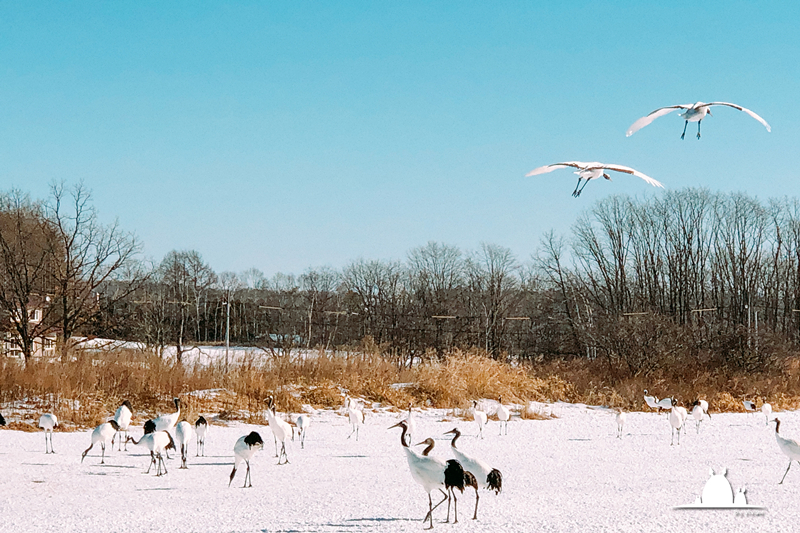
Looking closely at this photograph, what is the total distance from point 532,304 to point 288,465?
4045 centimetres

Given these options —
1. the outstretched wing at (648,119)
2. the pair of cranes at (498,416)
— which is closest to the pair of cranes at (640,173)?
the outstretched wing at (648,119)

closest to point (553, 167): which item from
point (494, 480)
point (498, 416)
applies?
A: point (498, 416)

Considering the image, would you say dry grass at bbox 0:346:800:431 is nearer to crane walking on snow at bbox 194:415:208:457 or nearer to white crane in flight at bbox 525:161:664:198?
crane walking on snow at bbox 194:415:208:457

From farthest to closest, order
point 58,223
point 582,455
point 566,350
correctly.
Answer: point 566,350 → point 58,223 → point 582,455

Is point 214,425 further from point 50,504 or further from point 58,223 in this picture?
point 58,223

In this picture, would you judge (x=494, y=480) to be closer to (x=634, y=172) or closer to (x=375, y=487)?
(x=375, y=487)

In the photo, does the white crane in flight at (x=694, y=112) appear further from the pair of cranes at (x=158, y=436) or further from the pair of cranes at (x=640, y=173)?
the pair of cranes at (x=158, y=436)

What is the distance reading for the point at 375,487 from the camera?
300 inches

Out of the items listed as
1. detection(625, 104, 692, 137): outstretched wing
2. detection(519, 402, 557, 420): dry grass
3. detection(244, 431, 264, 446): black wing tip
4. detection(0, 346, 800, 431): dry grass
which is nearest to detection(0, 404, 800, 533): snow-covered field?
detection(244, 431, 264, 446): black wing tip

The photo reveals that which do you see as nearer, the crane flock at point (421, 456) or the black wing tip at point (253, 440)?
the crane flock at point (421, 456)

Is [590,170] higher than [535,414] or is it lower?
higher

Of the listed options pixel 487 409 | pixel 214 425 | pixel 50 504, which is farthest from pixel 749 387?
pixel 50 504

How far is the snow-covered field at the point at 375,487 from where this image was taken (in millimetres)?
5840

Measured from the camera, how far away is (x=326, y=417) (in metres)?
14.6
